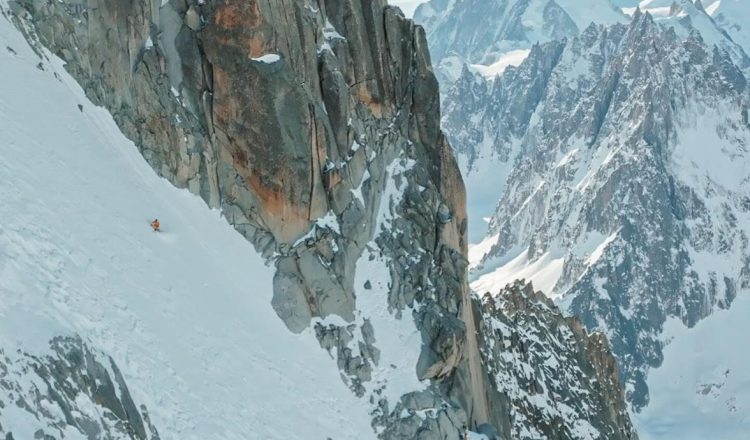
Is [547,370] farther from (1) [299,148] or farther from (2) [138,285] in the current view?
(2) [138,285]

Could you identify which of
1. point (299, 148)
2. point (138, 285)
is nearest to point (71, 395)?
point (138, 285)

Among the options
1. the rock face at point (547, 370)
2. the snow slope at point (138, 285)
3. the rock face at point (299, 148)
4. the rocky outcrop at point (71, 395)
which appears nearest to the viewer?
the rocky outcrop at point (71, 395)

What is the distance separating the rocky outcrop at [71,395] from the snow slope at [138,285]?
40cm

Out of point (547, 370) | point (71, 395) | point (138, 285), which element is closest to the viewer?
point (71, 395)

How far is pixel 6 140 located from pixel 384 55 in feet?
74.0

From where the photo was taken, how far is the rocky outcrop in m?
23.6

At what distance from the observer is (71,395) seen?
25438 millimetres

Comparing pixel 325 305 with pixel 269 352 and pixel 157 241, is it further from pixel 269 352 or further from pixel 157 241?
pixel 157 241

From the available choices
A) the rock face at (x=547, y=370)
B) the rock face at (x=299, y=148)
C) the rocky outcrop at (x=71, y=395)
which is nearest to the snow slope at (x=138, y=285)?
the rocky outcrop at (x=71, y=395)

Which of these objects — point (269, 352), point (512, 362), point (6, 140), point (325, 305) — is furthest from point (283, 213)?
point (512, 362)

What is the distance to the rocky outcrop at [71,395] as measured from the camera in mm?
23562

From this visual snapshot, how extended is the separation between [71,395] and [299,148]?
21606 millimetres

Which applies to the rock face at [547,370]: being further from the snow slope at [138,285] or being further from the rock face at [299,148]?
the snow slope at [138,285]

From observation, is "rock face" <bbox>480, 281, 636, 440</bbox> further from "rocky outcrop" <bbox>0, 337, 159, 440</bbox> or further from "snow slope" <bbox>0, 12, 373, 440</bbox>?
"rocky outcrop" <bbox>0, 337, 159, 440</bbox>
